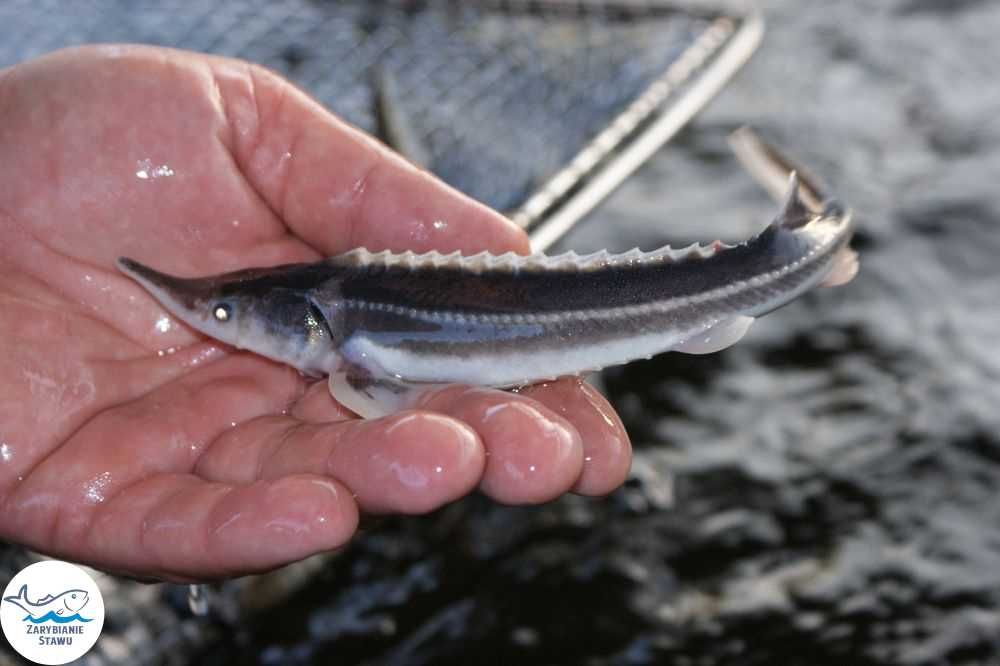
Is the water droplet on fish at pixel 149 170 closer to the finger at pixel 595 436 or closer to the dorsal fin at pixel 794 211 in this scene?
the finger at pixel 595 436

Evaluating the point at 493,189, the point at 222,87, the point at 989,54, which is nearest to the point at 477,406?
the point at 222,87

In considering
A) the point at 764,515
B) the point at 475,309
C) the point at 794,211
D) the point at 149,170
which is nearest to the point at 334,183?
the point at 149,170

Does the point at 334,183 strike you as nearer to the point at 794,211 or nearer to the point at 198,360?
the point at 198,360

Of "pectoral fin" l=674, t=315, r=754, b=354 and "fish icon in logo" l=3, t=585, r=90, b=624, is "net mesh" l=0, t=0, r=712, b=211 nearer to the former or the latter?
"pectoral fin" l=674, t=315, r=754, b=354

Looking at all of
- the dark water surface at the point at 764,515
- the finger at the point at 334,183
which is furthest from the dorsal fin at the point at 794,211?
the dark water surface at the point at 764,515

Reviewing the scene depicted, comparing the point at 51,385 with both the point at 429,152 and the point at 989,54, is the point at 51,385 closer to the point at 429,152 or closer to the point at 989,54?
the point at 429,152
